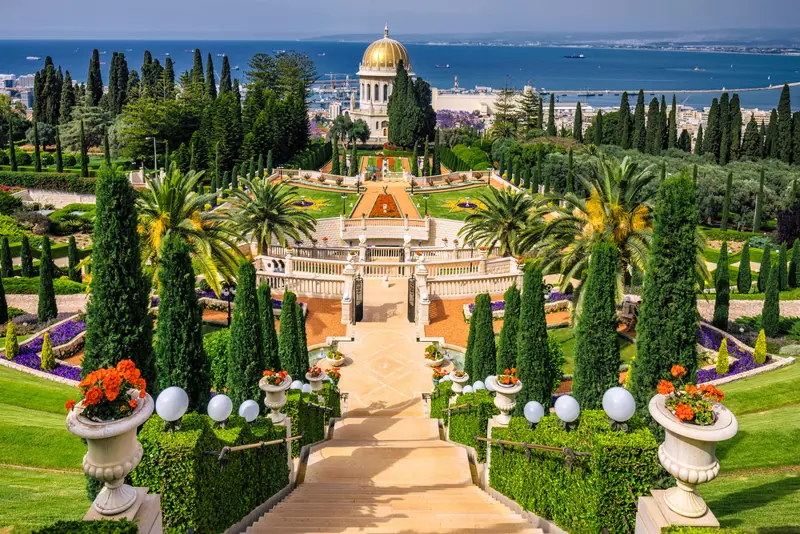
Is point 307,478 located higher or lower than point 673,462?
lower

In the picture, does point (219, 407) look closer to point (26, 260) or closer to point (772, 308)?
point (772, 308)

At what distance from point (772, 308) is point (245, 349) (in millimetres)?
22374

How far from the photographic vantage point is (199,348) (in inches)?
551

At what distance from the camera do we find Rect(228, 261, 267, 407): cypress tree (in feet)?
49.5

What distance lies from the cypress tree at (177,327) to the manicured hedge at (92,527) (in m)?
7.07

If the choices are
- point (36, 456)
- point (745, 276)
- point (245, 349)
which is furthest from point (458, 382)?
point (745, 276)

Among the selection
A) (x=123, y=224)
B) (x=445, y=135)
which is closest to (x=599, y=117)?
(x=445, y=135)

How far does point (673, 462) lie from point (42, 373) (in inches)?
899

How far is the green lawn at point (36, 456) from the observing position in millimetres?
10242

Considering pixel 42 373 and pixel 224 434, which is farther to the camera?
pixel 42 373

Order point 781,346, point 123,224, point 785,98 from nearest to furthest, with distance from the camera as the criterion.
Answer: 1. point 123,224
2. point 781,346
3. point 785,98

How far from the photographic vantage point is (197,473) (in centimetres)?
914

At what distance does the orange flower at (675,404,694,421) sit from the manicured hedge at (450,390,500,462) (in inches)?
291

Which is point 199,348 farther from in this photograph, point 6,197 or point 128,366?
point 6,197
